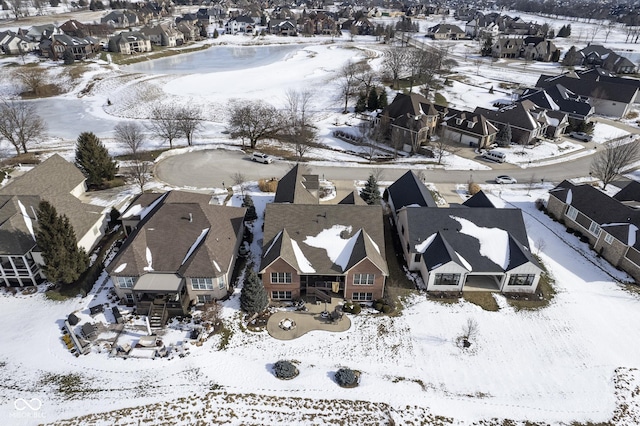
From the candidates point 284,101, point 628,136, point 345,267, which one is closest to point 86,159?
point 345,267

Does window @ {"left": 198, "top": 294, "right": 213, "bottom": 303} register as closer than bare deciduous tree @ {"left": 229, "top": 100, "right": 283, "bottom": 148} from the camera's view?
Yes

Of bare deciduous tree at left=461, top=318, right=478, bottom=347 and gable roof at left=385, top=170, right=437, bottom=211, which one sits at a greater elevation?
gable roof at left=385, top=170, right=437, bottom=211

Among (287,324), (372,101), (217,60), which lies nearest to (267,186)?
(287,324)

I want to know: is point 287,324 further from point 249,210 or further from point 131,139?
point 131,139

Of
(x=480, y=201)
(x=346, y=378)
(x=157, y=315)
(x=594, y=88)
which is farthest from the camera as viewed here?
(x=594, y=88)

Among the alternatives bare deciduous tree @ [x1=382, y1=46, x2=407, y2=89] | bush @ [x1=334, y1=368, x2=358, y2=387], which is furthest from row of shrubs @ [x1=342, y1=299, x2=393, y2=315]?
bare deciduous tree @ [x1=382, y1=46, x2=407, y2=89]

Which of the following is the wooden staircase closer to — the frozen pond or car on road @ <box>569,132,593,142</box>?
car on road @ <box>569,132,593,142</box>
